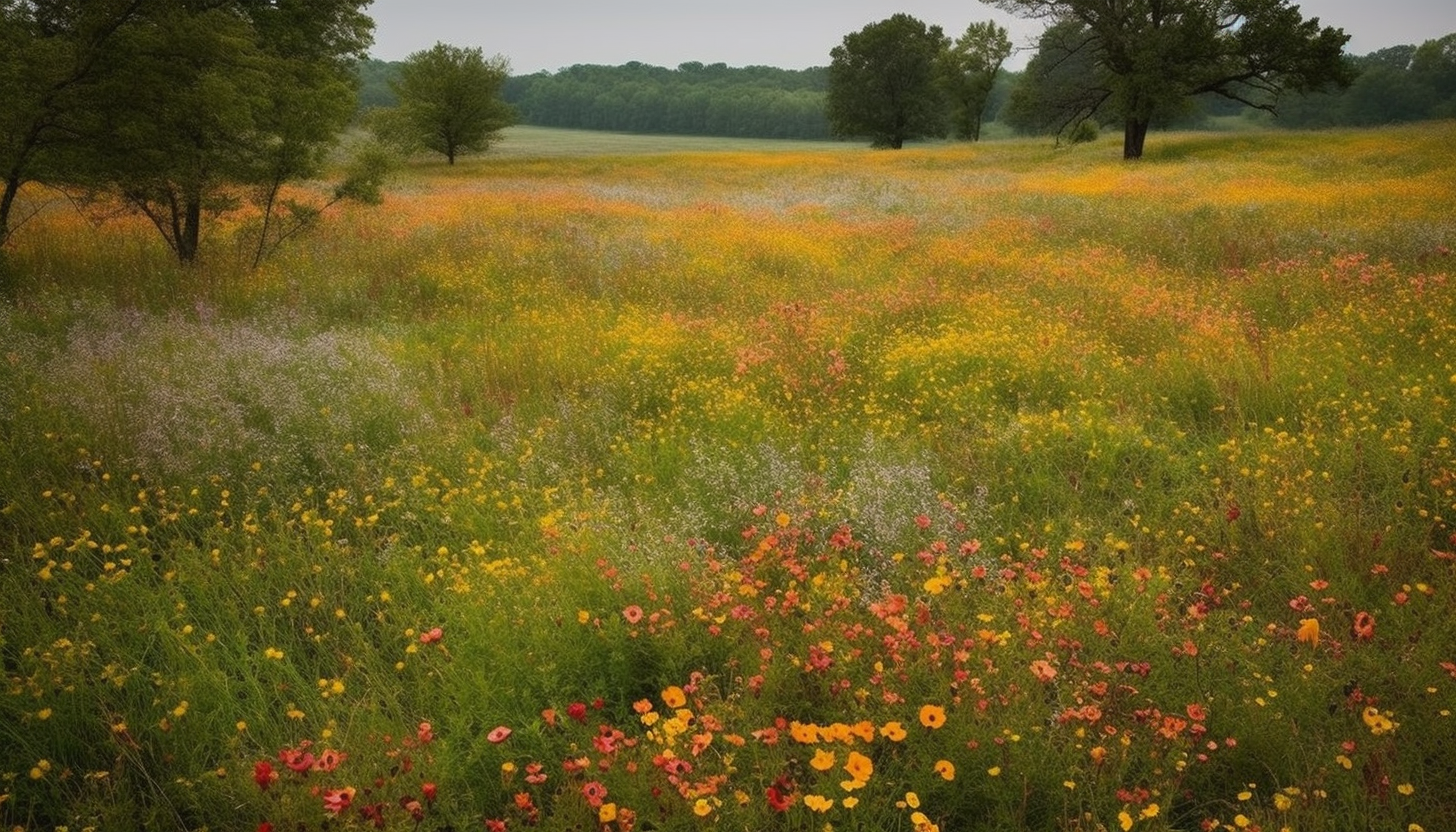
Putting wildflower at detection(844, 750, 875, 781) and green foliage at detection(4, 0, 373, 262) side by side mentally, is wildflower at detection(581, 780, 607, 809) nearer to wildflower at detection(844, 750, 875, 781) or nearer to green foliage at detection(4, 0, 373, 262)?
wildflower at detection(844, 750, 875, 781)

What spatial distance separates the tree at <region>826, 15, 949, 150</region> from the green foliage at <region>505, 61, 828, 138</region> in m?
38.4

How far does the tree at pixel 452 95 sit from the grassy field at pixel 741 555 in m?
41.1

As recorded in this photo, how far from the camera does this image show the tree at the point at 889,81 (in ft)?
201

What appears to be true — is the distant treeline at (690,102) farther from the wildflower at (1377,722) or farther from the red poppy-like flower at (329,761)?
the red poppy-like flower at (329,761)

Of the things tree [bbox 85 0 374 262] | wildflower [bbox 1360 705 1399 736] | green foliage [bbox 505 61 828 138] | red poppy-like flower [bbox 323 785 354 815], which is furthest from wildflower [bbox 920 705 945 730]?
green foliage [bbox 505 61 828 138]

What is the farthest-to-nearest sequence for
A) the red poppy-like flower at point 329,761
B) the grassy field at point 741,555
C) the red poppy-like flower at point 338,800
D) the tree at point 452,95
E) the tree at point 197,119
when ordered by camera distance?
the tree at point 452,95, the tree at point 197,119, the grassy field at point 741,555, the red poppy-like flower at point 329,761, the red poppy-like flower at point 338,800

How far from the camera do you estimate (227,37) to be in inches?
389

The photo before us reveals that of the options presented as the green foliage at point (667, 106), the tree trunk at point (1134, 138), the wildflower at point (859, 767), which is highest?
the green foliage at point (667, 106)

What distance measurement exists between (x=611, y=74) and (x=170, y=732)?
465ft

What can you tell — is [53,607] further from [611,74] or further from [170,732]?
[611,74]

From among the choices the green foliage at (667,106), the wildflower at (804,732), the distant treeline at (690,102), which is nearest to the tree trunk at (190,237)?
the wildflower at (804,732)

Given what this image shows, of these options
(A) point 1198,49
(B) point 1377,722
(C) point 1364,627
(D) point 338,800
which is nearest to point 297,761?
(D) point 338,800

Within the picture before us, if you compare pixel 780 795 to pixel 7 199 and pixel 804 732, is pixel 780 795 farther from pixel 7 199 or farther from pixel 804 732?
pixel 7 199

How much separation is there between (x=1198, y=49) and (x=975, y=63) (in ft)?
121
